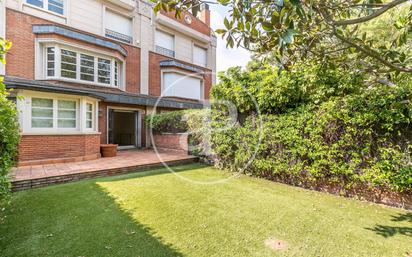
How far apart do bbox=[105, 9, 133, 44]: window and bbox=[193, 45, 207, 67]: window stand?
5794mm

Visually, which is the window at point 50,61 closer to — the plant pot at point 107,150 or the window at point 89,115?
the window at point 89,115

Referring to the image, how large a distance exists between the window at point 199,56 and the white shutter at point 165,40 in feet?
7.81

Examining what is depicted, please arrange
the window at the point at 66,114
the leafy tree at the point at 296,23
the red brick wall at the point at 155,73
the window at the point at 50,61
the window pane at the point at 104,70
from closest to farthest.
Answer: the leafy tree at the point at 296,23 < the window at the point at 66,114 < the window at the point at 50,61 < the window pane at the point at 104,70 < the red brick wall at the point at 155,73

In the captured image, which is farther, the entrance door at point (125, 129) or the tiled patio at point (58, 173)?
the entrance door at point (125, 129)

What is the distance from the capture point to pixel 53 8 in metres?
10.9

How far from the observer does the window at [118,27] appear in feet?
42.6

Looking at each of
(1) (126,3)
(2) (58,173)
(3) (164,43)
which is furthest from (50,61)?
(3) (164,43)

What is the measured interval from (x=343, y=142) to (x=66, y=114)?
34.1 ft

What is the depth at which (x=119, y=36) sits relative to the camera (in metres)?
13.6

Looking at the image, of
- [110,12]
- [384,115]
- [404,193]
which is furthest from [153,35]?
[404,193]

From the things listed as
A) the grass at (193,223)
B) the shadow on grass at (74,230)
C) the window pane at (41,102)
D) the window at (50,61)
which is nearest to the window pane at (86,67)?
the window at (50,61)

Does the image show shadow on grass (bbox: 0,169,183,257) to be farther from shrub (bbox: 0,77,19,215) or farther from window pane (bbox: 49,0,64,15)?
window pane (bbox: 49,0,64,15)

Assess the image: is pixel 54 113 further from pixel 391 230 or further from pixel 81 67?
pixel 391 230

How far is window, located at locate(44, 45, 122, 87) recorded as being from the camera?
408 inches
